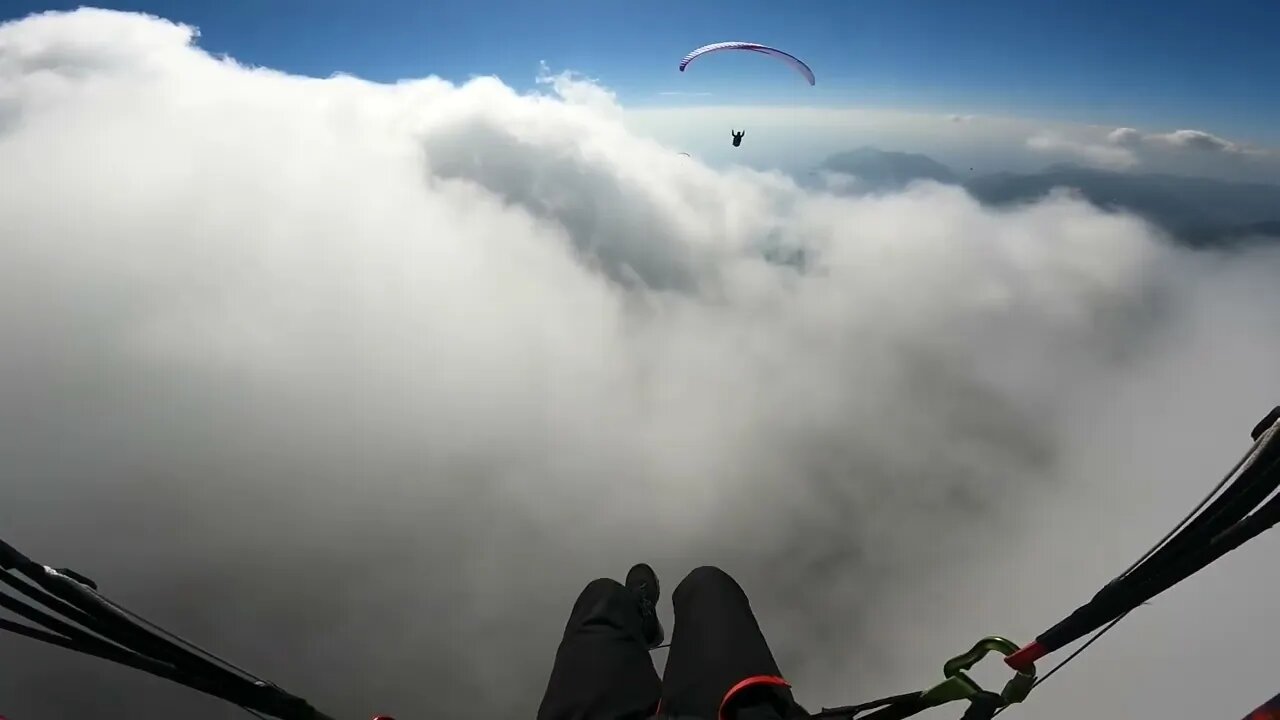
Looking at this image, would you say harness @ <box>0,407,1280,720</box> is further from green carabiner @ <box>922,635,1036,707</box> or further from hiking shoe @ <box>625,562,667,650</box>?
hiking shoe @ <box>625,562,667,650</box>

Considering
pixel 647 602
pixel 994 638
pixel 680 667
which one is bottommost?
pixel 680 667

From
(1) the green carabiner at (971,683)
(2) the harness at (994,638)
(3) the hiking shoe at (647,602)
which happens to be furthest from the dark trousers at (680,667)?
(2) the harness at (994,638)

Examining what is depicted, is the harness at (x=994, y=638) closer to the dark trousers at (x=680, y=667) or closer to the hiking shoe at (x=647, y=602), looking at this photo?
the dark trousers at (x=680, y=667)

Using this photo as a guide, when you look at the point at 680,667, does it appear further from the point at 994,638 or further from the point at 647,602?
the point at 994,638

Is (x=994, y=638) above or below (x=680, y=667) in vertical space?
above

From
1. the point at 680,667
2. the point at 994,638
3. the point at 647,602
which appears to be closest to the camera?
the point at 994,638

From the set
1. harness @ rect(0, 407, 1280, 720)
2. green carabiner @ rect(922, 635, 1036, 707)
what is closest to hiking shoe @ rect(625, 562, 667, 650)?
green carabiner @ rect(922, 635, 1036, 707)

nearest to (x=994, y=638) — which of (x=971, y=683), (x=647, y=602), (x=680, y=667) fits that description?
(x=971, y=683)

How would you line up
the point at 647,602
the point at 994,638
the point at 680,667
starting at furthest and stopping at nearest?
1. the point at 647,602
2. the point at 680,667
3. the point at 994,638
